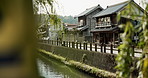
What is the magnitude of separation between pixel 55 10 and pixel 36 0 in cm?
101

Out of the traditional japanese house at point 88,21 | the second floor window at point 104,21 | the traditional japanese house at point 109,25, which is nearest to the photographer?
the traditional japanese house at point 109,25

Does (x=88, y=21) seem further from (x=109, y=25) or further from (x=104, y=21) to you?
(x=109, y=25)

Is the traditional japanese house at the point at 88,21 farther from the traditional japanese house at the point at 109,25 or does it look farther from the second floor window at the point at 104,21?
the second floor window at the point at 104,21

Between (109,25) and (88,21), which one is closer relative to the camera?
(109,25)

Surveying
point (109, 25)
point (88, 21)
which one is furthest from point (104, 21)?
point (88, 21)

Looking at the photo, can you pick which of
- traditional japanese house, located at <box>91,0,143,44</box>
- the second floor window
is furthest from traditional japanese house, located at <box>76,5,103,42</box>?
the second floor window

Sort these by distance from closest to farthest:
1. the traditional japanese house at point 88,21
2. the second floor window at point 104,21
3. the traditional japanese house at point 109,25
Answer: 1. the traditional japanese house at point 109,25
2. the second floor window at point 104,21
3. the traditional japanese house at point 88,21

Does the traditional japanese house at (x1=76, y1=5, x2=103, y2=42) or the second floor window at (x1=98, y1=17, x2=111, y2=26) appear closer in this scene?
the second floor window at (x1=98, y1=17, x2=111, y2=26)

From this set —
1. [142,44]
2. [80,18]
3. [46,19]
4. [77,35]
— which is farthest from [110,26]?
[142,44]

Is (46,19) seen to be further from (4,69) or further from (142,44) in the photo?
(4,69)

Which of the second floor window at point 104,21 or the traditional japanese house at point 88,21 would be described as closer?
the second floor window at point 104,21

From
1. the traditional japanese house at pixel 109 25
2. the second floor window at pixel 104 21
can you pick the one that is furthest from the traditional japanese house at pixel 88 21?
the second floor window at pixel 104 21

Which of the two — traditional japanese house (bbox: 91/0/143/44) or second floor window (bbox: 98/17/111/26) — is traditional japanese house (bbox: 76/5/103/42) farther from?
second floor window (bbox: 98/17/111/26)

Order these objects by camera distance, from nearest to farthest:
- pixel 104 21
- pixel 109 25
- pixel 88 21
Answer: pixel 109 25, pixel 104 21, pixel 88 21
